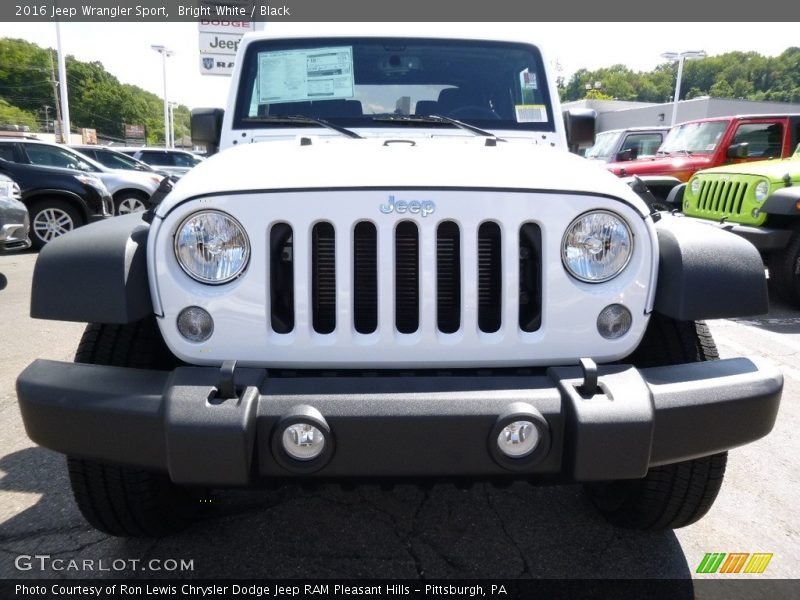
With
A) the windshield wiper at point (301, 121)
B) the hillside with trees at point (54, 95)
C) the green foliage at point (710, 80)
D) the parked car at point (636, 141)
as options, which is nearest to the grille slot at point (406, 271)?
the windshield wiper at point (301, 121)

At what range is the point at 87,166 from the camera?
9.70 m

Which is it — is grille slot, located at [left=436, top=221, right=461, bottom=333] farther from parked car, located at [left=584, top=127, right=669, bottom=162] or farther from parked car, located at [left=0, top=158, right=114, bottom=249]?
parked car, located at [left=584, top=127, right=669, bottom=162]

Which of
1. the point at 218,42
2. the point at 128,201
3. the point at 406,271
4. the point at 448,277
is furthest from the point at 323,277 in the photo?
the point at 218,42

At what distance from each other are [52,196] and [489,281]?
27.9ft

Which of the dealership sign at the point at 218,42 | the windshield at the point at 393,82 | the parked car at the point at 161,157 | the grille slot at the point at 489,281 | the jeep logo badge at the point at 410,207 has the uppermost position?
the dealership sign at the point at 218,42

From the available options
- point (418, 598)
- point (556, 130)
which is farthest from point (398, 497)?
point (556, 130)

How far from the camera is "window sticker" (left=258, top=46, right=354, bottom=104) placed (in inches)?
118

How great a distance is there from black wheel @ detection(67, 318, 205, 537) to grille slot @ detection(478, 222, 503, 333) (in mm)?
978

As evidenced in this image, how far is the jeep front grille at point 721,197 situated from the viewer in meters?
6.20

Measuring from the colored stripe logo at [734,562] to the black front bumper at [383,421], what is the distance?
744 mm

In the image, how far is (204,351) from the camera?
170 centimetres

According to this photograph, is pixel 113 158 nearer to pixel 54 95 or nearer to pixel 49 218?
pixel 49 218

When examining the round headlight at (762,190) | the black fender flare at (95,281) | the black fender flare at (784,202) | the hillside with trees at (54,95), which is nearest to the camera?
the black fender flare at (95,281)

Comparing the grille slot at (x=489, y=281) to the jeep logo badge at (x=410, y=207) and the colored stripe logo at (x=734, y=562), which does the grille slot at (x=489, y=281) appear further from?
the colored stripe logo at (x=734, y=562)
